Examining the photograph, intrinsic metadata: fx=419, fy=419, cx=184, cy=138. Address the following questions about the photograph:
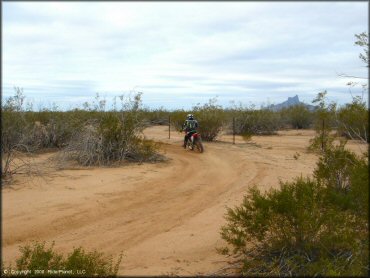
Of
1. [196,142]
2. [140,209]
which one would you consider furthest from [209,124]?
[140,209]

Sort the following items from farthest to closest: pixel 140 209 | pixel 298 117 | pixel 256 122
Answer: pixel 298 117
pixel 256 122
pixel 140 209

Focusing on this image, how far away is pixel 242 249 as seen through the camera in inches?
229

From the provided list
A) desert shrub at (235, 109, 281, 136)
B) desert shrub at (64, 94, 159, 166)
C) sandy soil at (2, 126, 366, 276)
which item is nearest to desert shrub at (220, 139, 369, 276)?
sandy soil at (2, 126, 366, 276)

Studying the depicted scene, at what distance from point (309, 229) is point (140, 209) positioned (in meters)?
4.71

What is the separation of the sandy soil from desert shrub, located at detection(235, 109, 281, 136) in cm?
1400

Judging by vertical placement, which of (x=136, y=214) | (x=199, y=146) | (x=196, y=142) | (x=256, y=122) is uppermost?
(x=256, y=122)

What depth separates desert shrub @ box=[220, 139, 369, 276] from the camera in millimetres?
4738

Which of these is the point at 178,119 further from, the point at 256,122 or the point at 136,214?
the point at 136,214

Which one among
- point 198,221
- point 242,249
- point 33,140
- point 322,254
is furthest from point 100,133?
point 322,254

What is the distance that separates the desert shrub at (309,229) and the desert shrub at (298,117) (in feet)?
102

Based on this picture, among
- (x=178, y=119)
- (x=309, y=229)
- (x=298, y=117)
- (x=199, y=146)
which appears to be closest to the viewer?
(x=309, y=229)

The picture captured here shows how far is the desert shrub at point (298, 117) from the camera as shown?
36250 millimetres

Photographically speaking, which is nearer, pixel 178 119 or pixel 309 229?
pixel 309 229

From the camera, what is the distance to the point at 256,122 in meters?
30.0
